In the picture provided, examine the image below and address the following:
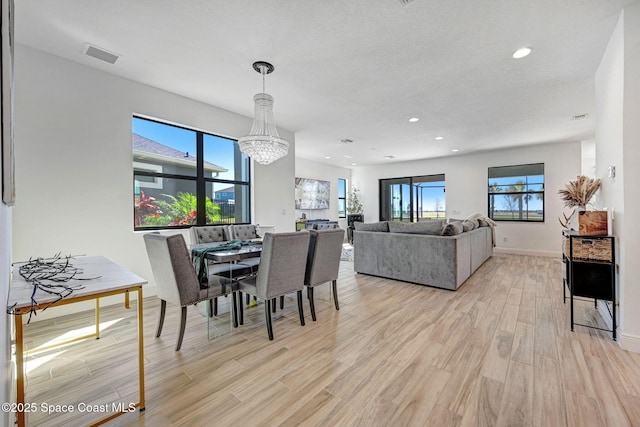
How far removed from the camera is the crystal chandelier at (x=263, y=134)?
3.07 meters

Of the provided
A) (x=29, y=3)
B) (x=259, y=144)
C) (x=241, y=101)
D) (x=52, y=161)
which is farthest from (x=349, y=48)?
(x=52, y=161)

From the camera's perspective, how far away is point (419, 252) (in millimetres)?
3992

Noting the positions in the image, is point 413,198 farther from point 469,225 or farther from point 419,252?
point 419,252

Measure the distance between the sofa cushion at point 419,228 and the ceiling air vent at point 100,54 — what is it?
4083 millimetres

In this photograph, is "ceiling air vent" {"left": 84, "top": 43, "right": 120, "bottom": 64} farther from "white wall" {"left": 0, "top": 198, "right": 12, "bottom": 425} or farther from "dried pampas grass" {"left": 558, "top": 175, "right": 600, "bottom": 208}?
"dried pampas grass" {"left": 558, "top": 175, "right": 600, "bottom": 208}

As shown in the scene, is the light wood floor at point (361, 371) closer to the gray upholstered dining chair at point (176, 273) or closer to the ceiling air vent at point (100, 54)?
the gray upholstered dining chair at point (176, 273)

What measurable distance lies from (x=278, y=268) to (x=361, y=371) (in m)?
1.02

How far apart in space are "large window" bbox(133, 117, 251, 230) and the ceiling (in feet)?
2.08

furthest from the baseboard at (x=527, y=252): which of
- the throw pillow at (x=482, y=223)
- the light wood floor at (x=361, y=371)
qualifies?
the light wood floor at (x=361, y=371)

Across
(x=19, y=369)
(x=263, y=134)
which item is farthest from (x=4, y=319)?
(x=263, y=134)

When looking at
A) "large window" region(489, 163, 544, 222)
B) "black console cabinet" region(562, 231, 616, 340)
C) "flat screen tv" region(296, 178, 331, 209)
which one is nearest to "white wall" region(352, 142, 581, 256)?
"large window" region(489, 163, 544, 222)

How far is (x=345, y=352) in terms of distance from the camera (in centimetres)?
217

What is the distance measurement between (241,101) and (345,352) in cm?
362

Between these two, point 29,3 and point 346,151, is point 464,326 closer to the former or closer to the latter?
point 29,3
